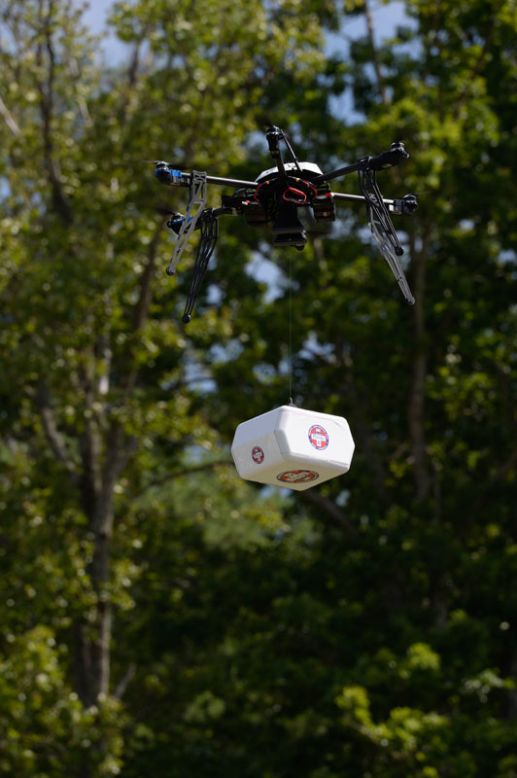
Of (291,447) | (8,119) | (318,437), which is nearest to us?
(291,447)

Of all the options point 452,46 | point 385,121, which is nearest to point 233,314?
point 385,121

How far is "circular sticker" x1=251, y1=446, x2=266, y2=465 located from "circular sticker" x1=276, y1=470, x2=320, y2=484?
173mm

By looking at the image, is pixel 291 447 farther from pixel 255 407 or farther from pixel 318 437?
pixel 255 407

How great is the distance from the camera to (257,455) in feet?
23.7

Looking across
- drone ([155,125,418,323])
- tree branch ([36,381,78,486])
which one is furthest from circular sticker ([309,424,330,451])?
tree branch ([36,381,78,486])

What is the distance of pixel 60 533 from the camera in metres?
17.0

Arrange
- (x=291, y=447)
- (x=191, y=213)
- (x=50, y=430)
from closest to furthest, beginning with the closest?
(x=291, y=447)
(x=191, y=213)
(x=50, y=430)

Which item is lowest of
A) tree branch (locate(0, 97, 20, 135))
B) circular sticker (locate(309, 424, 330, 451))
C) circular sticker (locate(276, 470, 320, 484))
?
circular sticker (locate(276, 470, 320, 484))

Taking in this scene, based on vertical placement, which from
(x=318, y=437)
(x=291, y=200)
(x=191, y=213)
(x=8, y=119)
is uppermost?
(x=8, y=119)

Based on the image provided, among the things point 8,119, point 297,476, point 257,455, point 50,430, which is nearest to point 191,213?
point 257,455

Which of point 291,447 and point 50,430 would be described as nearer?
point 291,447

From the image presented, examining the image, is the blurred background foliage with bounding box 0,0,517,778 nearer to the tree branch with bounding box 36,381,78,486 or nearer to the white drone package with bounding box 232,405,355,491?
the tree branch with bounding box 36,381,78,486

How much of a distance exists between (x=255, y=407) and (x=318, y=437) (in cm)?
1135

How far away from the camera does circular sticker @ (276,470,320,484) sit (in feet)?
24.0
